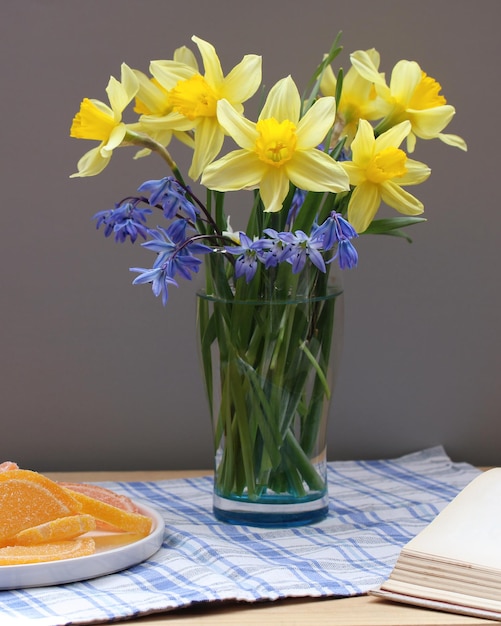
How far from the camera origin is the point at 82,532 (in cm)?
72

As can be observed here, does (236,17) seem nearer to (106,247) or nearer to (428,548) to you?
(106,247)

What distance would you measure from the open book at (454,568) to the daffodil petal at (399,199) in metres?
0.26

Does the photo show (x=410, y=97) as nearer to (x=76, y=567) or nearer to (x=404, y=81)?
(x=404, y=81)

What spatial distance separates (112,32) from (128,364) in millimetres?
378

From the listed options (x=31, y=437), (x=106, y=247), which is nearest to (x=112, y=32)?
(x=106, y=247)

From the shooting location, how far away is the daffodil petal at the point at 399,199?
2.58ft

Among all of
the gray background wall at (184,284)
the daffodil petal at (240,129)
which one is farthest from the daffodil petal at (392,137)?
the gray background wall at (184,284)

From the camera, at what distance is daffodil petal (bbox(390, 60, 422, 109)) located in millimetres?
815

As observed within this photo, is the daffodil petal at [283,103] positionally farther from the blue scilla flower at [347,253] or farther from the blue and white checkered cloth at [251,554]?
the blue and white checkered cloth at [251,554]

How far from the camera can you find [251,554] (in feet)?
2.50

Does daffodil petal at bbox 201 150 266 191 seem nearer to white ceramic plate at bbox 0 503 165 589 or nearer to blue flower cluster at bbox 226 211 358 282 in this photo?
blue flower cluster at bbox 226 211 358 282

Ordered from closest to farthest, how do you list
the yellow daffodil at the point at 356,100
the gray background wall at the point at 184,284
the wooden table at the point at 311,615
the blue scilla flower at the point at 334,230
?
1. the wooden table at the point at 311,615
2. the blue scilla flower at the point at 334,230
3. the yellow daffodil at the point at 356,100
4. the gray background wall at the point at 184,284

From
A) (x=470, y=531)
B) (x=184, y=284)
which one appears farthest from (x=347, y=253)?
(x=184, y=284)

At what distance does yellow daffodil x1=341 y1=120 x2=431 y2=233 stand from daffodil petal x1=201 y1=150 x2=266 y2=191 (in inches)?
2.9
